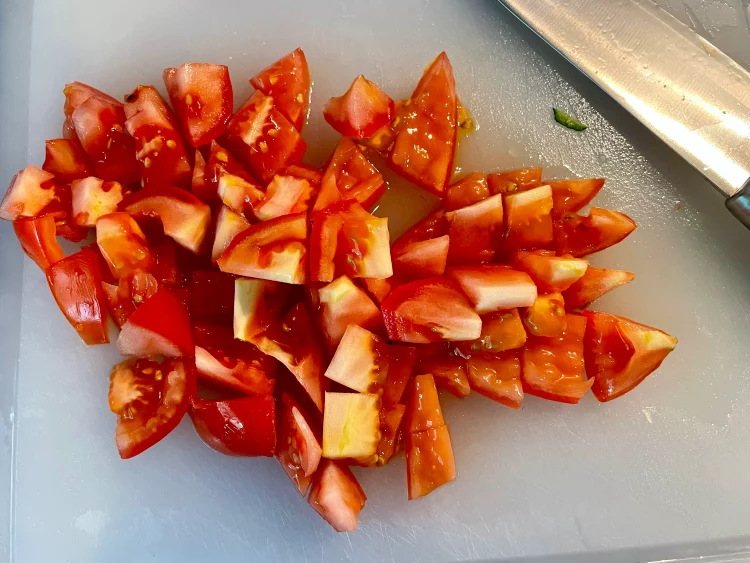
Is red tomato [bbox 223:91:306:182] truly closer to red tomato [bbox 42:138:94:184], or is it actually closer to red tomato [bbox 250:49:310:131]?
red tomato [bbox 250:49:310:131]

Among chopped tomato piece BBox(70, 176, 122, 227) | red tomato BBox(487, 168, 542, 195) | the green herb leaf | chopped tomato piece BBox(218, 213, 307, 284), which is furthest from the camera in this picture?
the green herb leaf

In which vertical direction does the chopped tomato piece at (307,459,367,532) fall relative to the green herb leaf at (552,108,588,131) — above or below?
below

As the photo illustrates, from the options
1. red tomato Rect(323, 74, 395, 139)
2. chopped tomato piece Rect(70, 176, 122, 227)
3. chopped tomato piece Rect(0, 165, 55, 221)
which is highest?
red tomato Rect(323, 74, 395, 139)

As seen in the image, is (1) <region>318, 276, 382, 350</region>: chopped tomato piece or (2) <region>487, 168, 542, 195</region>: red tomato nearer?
(1) <region>318, 276, 382, 350</region>: chopped tomato piece

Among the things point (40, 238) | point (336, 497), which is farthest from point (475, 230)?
point (40, 238)

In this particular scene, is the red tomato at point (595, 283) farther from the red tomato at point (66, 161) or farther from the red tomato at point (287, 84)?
the red tomato at point (66, 161)

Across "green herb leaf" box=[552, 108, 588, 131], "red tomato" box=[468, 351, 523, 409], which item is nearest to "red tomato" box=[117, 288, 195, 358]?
"red tomato" box=[468, 351, 523, 409]

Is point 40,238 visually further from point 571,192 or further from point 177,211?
point 571,192

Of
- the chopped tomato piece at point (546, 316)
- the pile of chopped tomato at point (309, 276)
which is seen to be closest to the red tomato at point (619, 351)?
the pile of chopped tomato at point (309, 276)
